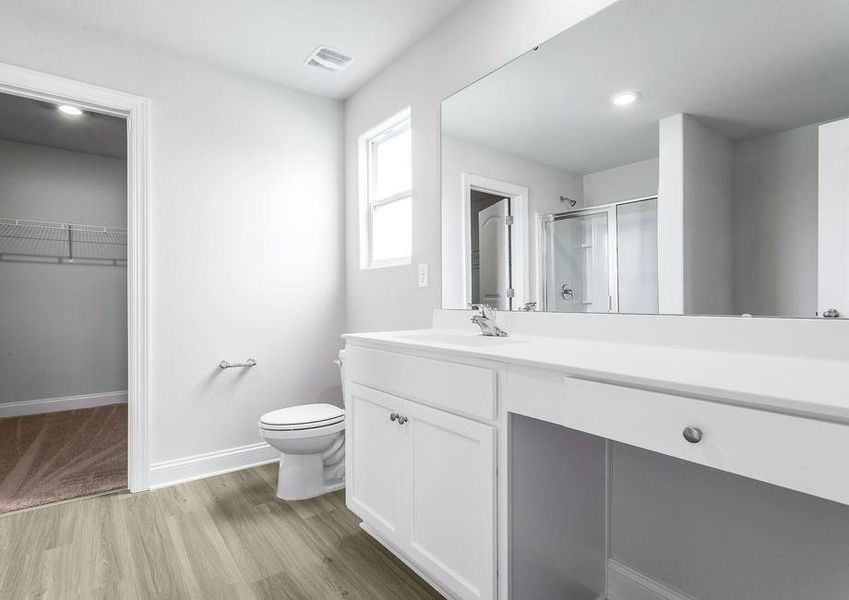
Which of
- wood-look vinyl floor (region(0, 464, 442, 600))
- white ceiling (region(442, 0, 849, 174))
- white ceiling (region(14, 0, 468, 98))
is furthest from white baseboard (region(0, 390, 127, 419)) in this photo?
white ceiling (region(442, 0, 849, 174))

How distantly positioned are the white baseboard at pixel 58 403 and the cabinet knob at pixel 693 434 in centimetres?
473

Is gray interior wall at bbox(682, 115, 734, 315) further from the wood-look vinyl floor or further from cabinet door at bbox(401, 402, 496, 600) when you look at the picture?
the wood-look vinyl floor

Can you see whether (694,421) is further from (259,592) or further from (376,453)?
(259,592)

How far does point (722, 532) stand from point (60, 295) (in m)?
4.87

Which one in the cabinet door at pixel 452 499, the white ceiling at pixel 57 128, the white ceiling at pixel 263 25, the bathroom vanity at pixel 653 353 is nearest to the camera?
the bathroom vanity at pixel 653 353

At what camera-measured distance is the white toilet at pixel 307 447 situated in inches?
84.0

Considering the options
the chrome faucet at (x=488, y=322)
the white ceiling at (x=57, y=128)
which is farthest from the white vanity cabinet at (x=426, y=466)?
the white ceiling at (x=57, y=128)

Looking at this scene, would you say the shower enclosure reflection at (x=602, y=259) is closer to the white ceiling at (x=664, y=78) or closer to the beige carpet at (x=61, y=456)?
the white ceiling at (x=664, y=78)

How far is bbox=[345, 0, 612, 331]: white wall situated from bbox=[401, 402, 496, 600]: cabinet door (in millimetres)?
941

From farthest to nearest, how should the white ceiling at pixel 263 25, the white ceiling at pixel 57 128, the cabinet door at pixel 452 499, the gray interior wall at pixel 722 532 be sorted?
1. the white ceiling at pixel 57 128
2. the white ceiling at pixel 263 25
3. the cabinet door at pixel 452 499
4. the gray interior wall at pixel 722 532

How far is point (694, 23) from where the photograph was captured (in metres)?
1.27

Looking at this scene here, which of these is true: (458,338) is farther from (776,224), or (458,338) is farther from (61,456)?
(61,456)

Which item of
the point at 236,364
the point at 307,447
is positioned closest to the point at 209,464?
the point at 236,364

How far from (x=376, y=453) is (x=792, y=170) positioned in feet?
5.19
